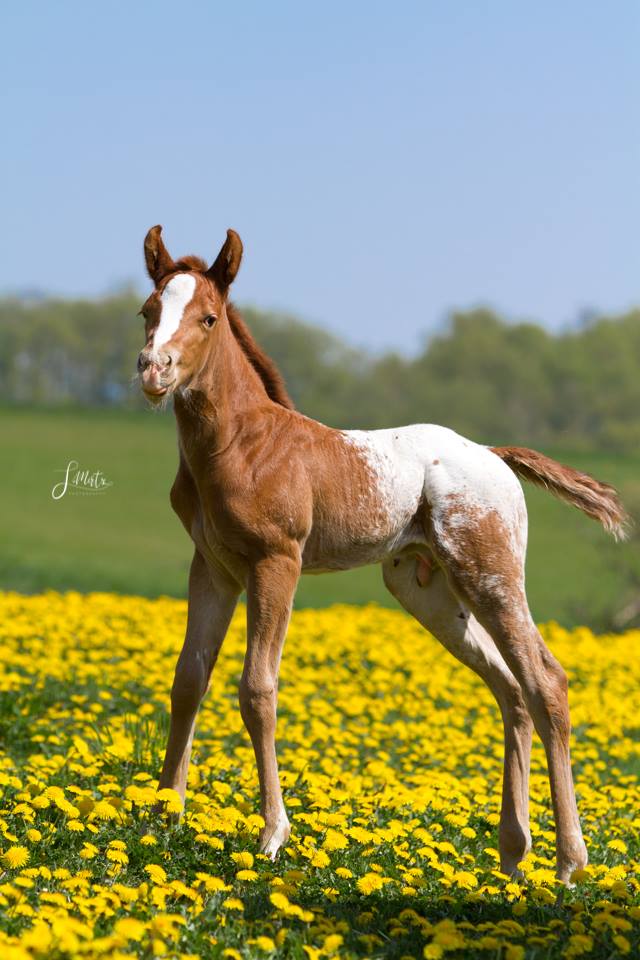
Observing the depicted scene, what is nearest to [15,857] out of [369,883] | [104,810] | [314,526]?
[104,810]

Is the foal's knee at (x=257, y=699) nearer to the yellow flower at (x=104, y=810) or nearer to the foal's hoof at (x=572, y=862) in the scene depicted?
the yellow flower at (x=104, y=810)

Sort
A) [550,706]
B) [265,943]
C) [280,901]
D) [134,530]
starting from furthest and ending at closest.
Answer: [134,530] → [550,706] → [280,901] → [265,943]

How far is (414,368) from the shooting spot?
66.5 metres

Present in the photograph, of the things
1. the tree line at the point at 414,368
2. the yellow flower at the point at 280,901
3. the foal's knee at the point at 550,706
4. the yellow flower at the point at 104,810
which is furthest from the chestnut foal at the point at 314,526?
the tree line at the point at 414,368

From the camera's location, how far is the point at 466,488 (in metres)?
5.95

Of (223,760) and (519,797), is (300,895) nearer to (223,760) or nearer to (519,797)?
(519,797)

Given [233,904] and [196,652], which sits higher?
[196,652]

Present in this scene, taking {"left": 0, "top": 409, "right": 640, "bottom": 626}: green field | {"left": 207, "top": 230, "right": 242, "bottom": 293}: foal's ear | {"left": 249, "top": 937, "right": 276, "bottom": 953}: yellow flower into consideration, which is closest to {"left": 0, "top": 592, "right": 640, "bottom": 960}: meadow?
{"left": 249, "top": 937, "right": 276, "bottom": 953}: yellow flower

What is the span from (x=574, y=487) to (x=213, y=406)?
6.78 ft

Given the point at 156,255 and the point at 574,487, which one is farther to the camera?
the point at 574,487

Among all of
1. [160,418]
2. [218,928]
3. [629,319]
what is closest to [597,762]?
[218,928]

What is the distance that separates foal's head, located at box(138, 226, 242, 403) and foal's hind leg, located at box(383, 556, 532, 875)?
1.72 metres

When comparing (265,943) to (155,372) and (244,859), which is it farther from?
(155,372)

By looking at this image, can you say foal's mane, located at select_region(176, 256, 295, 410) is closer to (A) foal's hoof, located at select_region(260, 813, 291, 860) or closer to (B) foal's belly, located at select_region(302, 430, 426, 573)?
(B) foal's belly, located at select_region(302, 430, 426, 573)
